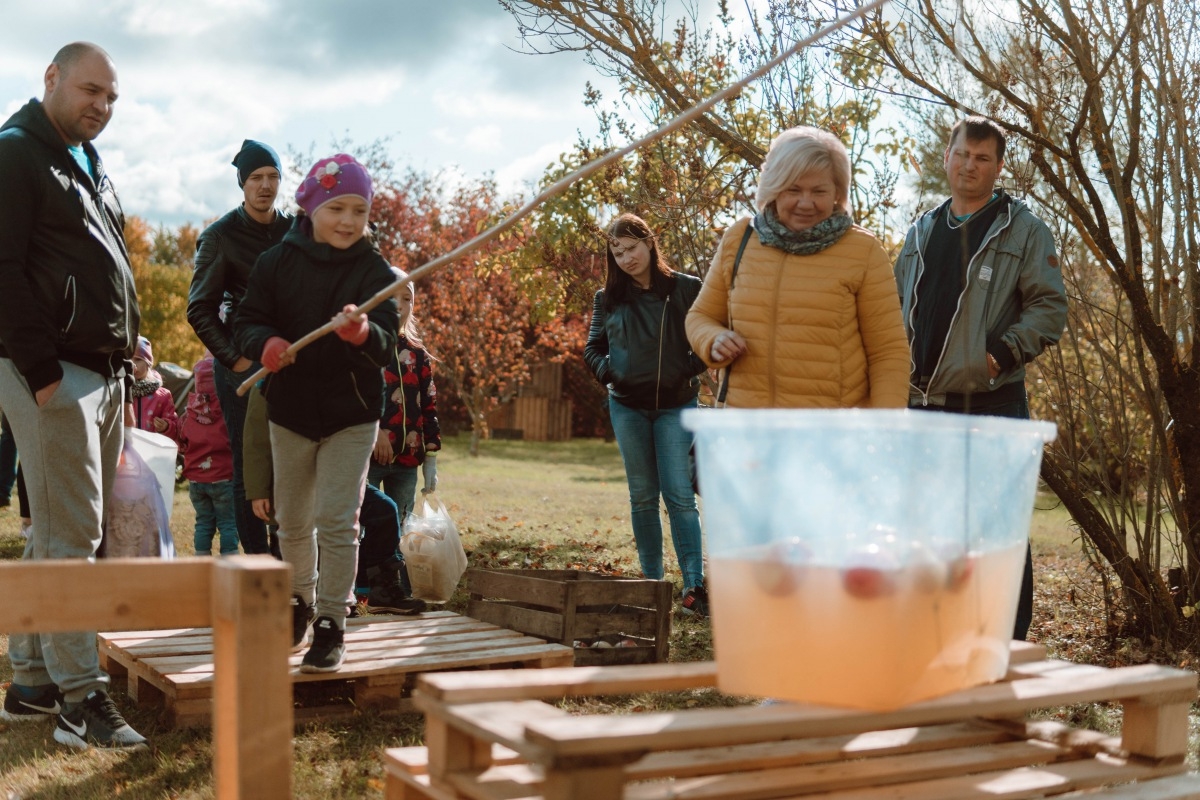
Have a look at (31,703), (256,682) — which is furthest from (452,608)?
(256,682)

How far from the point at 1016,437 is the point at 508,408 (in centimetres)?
2535

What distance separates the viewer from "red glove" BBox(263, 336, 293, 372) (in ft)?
11.9

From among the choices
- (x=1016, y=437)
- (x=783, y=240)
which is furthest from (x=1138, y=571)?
(x=1016, y=437)

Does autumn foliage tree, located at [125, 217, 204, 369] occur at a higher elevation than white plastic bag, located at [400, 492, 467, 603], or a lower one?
higher

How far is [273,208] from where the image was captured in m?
5.06

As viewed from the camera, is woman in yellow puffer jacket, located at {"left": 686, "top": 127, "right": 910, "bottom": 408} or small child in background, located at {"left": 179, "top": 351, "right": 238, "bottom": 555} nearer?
woman in yellow puffer jacket, located at {"left": 686, "top": 127, "right": 910, "bottom": 408}

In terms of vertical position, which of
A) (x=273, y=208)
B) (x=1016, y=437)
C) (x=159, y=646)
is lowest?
(x=159, y=646)

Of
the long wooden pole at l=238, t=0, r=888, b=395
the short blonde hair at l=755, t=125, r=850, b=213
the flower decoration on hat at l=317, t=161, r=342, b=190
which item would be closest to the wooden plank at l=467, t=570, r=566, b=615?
the flower decoration on hat at l=317, t=161, r=342, b=190

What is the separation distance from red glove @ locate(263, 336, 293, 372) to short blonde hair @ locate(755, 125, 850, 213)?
61.0 inches

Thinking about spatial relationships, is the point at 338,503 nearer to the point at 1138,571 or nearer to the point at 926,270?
the point at 926,270

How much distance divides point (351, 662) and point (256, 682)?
2323 mm

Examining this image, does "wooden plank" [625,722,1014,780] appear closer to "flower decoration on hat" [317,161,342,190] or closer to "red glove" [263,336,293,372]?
"red glove" [263,336,293,372]

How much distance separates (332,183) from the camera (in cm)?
388

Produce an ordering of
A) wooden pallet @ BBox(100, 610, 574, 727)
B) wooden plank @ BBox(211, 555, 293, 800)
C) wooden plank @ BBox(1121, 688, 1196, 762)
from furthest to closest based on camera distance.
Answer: wooden pallet @ BBox(100, 610, 574, 727) < wooden plank @ BBox(1121, 688, 1196, 762) < wooden plank @ BBox(211, 555, 293, 800)
